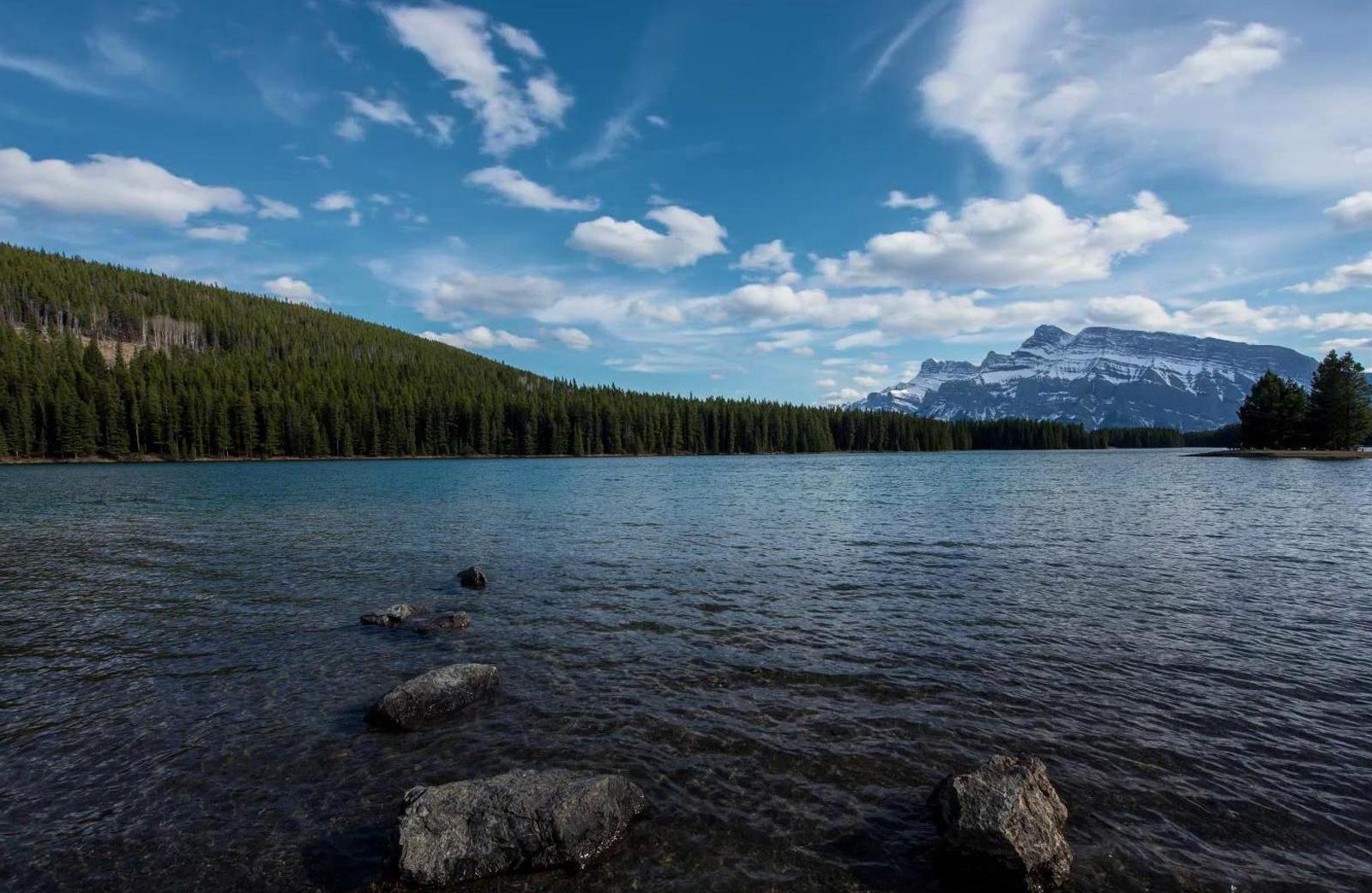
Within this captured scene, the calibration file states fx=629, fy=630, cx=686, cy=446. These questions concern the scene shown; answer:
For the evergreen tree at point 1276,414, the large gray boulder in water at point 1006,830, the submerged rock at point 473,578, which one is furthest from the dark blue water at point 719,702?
the evergreen tree at point 1276,414

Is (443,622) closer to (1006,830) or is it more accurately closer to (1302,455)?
(1006,830)

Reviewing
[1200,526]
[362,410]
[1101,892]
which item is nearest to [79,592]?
[1101,892]

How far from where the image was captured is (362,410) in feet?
622

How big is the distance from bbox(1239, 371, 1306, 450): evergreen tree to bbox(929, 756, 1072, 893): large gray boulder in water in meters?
187

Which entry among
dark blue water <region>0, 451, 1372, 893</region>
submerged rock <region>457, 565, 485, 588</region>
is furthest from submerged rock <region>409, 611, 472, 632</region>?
submerged rock <region>457, 565, 485, 588</region>

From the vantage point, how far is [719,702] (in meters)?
15.8

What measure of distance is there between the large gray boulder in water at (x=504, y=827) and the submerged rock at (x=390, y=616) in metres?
13.6

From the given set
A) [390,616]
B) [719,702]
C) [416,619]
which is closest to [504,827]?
[719,702]

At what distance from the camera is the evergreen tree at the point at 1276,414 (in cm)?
14638

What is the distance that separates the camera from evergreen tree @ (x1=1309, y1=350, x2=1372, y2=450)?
134 meters

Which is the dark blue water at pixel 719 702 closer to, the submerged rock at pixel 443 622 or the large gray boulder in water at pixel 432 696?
the large gray boulder in water at pixel 432 696

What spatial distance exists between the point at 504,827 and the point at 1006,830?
780 centimetres

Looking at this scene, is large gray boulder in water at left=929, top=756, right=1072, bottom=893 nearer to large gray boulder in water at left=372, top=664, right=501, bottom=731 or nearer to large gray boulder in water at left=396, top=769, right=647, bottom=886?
large gray boulder in water at left=396, top=769, right=647, bottom=886

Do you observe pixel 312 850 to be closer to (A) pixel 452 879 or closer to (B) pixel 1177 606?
(A) pixel 452 879
